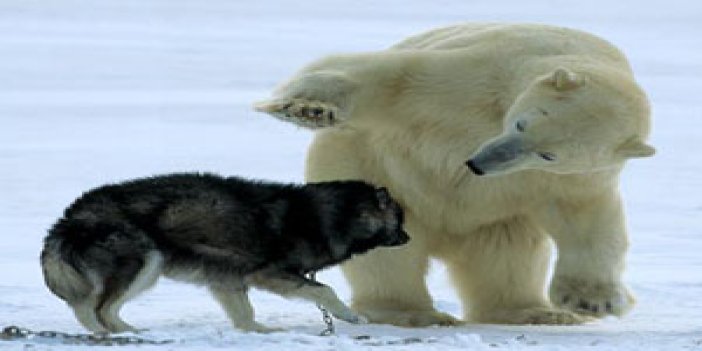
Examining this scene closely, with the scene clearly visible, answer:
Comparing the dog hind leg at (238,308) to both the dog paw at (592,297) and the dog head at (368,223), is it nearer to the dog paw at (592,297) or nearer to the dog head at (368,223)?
the dog head at (368,223)

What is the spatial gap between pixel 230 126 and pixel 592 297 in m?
7.79

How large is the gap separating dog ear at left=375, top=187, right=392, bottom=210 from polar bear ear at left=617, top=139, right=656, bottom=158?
831 millimetres

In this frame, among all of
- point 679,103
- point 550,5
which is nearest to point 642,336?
point 679,103

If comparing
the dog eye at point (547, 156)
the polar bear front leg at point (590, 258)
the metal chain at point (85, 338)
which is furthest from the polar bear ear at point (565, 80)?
the metal chain at point (85, 338)

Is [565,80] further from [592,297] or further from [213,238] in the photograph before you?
[213,238]

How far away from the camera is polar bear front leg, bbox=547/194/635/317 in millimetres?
6809

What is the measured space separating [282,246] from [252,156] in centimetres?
651

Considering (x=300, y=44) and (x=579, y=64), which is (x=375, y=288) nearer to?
(x=579, y=64)

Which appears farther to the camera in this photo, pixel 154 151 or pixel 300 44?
pixel 300 44

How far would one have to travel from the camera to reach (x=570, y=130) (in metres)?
6.27

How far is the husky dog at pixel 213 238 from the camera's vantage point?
5.74 metres

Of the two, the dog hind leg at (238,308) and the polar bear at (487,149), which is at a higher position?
the polar bear at (487,149)

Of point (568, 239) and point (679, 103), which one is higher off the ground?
point (679, 103)

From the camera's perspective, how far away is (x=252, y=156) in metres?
12.6
